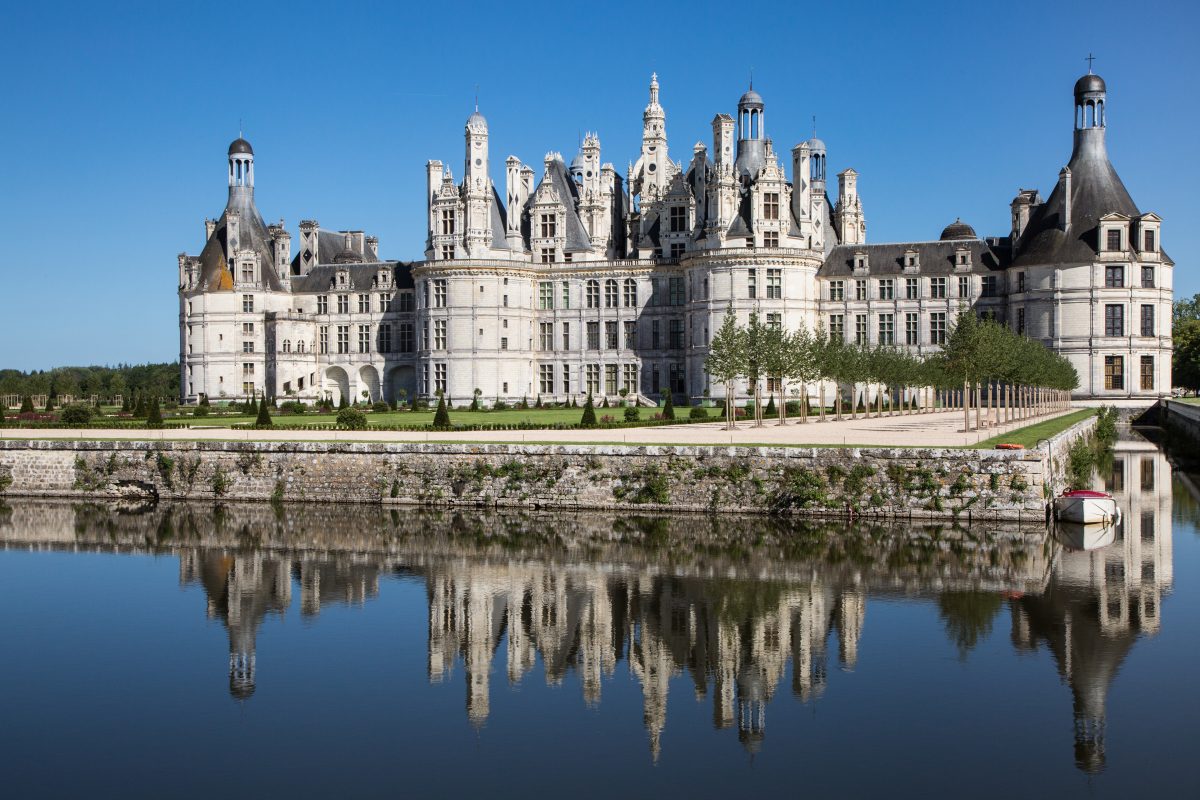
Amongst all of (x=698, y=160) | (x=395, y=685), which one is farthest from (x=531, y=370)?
(x=395, y=685)

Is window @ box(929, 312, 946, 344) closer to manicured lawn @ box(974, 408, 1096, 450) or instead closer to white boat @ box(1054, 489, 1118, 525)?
manicured lawn @ box(974, 408, 1096, 450)

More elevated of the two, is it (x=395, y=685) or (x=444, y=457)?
(x=444, y=457)

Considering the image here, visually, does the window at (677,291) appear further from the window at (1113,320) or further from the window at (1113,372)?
the window at (1113,372)

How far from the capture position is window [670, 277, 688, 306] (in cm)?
6575

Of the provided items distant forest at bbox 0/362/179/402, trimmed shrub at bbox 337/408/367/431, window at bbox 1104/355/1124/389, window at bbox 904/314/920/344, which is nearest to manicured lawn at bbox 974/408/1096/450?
window at bbox 1104/355/1124/389

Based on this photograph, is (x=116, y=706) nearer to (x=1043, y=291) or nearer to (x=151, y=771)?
(x=151, y=771)

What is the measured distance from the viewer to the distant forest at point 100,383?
91750 millimetres

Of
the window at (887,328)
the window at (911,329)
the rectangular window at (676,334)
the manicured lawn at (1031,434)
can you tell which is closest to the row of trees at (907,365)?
the manicured lawn at (1031,434)

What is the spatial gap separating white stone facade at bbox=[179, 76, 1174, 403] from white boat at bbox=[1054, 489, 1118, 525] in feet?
110

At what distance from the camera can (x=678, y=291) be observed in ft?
217

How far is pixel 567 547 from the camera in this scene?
25.7 m

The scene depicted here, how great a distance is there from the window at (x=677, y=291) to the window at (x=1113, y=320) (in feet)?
73.0

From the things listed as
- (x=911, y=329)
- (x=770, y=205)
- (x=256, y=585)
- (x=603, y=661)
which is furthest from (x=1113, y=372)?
(x=603, y=661)

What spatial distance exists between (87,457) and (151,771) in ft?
76.9
